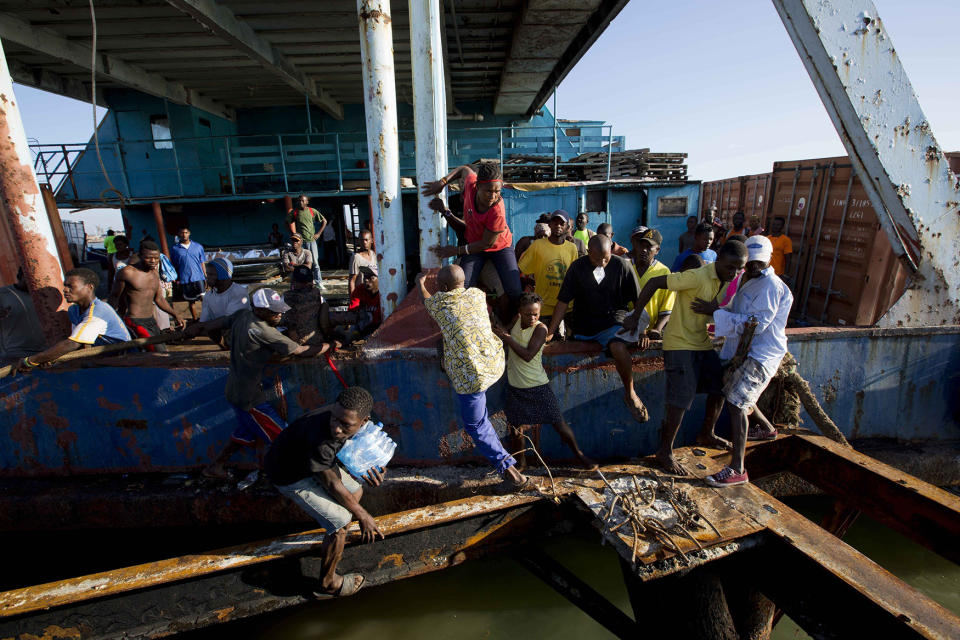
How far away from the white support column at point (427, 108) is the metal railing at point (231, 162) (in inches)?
259

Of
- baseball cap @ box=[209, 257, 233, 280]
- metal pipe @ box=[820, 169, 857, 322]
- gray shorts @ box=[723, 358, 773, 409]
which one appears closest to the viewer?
gray shorts @ box=[723, 358, 773, 409]

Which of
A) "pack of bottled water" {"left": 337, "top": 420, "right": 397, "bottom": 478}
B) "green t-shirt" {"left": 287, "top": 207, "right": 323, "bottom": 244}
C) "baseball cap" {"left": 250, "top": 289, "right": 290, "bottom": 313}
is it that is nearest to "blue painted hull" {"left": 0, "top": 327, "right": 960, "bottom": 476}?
"baseball cap" {"left": 250, "top": 289, "right": 290, "bottom": 313}

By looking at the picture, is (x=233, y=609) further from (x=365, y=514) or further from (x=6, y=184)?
(x=6, y=184)

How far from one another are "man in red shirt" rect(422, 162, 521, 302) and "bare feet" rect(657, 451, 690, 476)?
1.75 meters

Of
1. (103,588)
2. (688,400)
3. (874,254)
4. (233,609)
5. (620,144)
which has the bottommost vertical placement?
(233,609)

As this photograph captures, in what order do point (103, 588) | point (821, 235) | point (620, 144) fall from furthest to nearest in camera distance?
point (620, 144) < point (821, 235) < point (103, 588)

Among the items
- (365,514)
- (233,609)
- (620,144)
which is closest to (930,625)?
(365,514)

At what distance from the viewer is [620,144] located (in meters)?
11.9

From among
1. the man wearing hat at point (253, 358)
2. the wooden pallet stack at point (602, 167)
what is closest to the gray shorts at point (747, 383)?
the man wearing hat at point (253, 358)

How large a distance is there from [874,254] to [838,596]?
5.27 metres

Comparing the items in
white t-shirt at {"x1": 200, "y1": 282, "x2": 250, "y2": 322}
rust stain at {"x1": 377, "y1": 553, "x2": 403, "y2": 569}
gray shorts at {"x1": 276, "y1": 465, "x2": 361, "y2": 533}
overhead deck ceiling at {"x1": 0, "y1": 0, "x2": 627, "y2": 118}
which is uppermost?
overhead deck ceiling at {"x1": 0, "y1": 0, "x2": 627, "y2": 118}

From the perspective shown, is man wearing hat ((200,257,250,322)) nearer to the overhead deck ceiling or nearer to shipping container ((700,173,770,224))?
the overhead deck ceiling

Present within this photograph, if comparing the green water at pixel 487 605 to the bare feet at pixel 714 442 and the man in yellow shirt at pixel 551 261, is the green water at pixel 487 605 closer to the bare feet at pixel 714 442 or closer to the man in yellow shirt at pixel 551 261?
the bare feet at pixel 714 442

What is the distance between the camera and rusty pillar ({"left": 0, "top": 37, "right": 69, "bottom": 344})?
11.6ft
